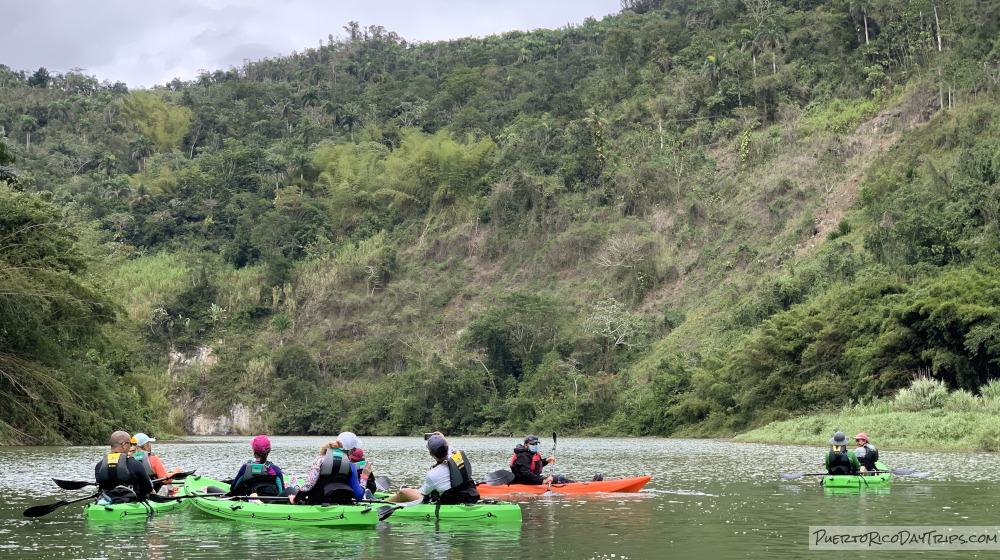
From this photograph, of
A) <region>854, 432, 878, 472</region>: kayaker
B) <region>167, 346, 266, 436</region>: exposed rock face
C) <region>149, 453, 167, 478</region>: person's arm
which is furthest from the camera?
<region>167, 346, 266, 436</region>: exposed rock face

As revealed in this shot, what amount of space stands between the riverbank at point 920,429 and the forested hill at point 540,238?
2.86 m

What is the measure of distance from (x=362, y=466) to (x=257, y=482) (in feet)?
5.62

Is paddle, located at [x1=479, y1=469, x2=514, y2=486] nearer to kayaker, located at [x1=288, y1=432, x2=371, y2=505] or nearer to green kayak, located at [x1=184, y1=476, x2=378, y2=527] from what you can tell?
kayaker, located at [x1=288, y1=432, x2=371, y2=505]

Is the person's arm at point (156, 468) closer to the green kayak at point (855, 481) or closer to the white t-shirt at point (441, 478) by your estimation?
the white t-shirt at point (441, 478)

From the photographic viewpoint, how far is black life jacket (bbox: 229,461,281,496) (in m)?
16.7

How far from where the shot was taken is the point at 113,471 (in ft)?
55.1

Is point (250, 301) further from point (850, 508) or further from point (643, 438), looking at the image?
point (850, 508)

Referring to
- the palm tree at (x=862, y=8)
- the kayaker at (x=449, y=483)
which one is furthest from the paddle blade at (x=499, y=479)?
the palm tree at (x=862, y=8)

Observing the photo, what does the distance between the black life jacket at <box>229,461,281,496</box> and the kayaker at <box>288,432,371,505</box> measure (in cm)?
110

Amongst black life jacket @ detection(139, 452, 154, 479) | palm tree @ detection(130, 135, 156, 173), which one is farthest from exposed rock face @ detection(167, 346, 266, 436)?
black life jacket @ detection(139, 452, 154, 479)

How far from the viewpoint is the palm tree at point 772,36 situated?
83.2 meters

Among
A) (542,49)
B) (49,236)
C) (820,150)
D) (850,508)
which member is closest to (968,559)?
(850,508)

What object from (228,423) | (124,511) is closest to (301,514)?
(124,511)

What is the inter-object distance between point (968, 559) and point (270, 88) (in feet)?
395
